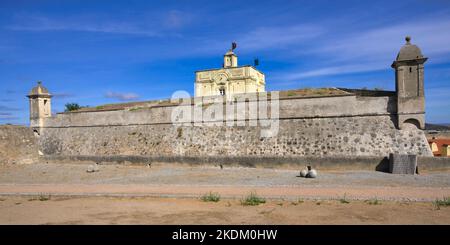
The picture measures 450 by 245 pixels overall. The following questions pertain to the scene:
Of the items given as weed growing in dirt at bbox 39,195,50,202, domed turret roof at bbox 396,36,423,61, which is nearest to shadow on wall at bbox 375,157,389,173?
domed turret roof at bbox 396,36,423,61

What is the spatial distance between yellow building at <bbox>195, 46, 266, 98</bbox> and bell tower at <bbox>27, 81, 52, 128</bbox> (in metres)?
13.5

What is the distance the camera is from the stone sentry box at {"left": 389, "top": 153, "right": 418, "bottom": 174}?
13406 mm

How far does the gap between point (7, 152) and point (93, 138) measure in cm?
617

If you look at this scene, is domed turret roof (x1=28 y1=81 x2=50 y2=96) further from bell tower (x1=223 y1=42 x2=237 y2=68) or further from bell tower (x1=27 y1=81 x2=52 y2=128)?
bell tower (x1=223 y1=42 x2=237 y2=68)

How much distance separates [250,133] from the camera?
19.0 meters

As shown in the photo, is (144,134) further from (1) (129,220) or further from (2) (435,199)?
(2) (435,199)

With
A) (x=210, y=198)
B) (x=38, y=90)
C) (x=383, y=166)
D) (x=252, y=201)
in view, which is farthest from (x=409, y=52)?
(x=38, y=90)

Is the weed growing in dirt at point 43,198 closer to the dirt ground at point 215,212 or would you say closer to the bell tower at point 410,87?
the dirt ground at point 215,212

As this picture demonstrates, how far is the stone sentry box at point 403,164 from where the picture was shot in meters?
13.4

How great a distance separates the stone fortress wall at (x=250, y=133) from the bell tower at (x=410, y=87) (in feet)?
1.36

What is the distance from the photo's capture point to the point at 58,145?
25.6 metres

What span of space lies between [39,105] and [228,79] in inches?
655

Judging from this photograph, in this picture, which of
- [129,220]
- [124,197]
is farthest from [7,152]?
[129,220]

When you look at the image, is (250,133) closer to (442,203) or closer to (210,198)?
(210,198)
